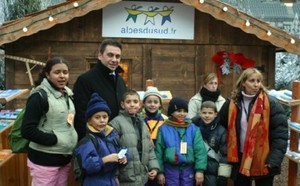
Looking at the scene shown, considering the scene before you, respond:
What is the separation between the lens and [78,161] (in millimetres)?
3723

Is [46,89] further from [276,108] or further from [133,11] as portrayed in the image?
[133,11]

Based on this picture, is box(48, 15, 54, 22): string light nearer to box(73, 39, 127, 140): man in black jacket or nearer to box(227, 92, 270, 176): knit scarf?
box(73, 39, 127, 140): man in black jacket

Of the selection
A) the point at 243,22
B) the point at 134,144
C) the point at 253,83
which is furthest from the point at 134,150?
the point at 243,22

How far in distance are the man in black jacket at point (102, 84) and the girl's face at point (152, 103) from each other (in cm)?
47

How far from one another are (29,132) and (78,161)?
469 millimetres

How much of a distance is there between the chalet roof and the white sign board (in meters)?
0.79

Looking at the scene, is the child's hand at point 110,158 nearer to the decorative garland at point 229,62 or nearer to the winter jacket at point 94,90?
the winter jacket at point 94,90

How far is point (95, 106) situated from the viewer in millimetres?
3725

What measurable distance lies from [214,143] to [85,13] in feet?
14.6

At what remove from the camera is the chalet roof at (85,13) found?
26.4 feet

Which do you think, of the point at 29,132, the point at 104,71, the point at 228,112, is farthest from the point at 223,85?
the point at 29,132

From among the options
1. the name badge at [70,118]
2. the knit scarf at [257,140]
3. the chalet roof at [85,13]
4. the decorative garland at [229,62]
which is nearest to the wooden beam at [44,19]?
the chalet roof at [85,13]

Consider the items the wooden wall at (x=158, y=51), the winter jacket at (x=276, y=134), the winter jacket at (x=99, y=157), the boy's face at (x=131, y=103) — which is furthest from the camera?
the wooden wall at (x=158, y=51)

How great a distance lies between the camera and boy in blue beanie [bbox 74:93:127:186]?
3662 millimetres
